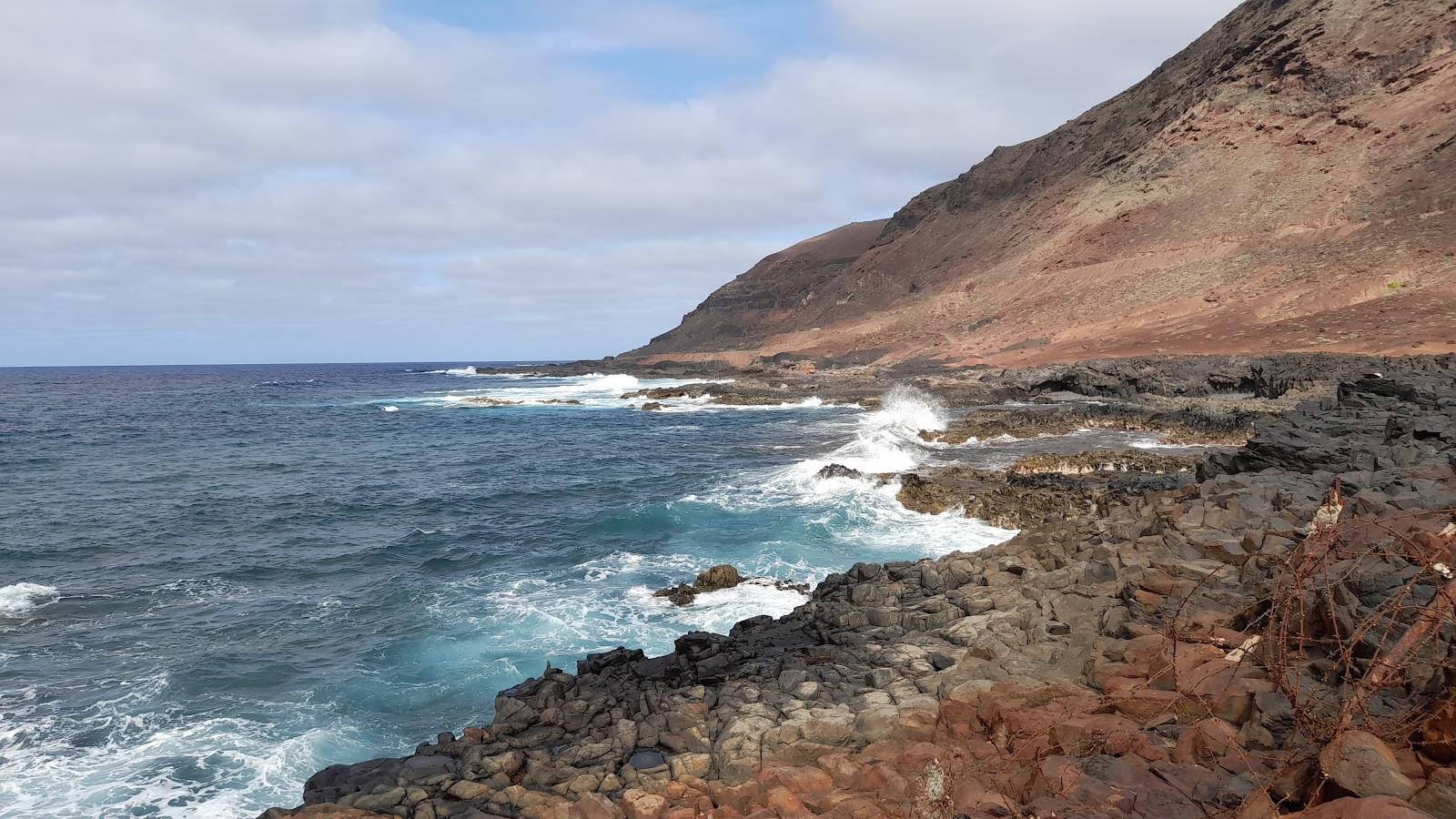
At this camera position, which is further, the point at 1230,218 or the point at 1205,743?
the point at 1230,218

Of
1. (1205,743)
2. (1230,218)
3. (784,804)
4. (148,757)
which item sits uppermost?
Answer: (1230,218)

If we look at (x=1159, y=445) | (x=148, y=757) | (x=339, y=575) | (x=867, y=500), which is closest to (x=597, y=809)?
(x=148, y=757)

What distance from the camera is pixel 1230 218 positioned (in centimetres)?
5044

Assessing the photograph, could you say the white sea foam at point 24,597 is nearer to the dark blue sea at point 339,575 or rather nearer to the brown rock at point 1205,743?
the dark blue sea at point 339,575

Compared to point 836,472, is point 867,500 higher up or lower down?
lower down

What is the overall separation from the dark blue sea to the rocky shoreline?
9.26 feet

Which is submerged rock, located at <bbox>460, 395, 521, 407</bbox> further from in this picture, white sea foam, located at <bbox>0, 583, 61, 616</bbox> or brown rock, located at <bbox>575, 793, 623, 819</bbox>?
brown rock, located at <bbox>575, 793, 623, 819</bbox>

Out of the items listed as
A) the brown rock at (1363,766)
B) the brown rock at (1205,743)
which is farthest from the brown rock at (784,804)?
the brown rock at (1363,766)

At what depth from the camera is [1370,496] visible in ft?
27.9

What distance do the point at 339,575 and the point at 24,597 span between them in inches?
206

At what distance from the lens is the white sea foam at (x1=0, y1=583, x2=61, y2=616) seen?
13977 mm

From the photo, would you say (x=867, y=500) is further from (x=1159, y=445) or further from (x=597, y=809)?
(x=597, y=809)

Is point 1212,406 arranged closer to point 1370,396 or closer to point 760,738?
point 1370,396

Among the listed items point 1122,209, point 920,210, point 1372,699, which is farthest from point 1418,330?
point 920,210
